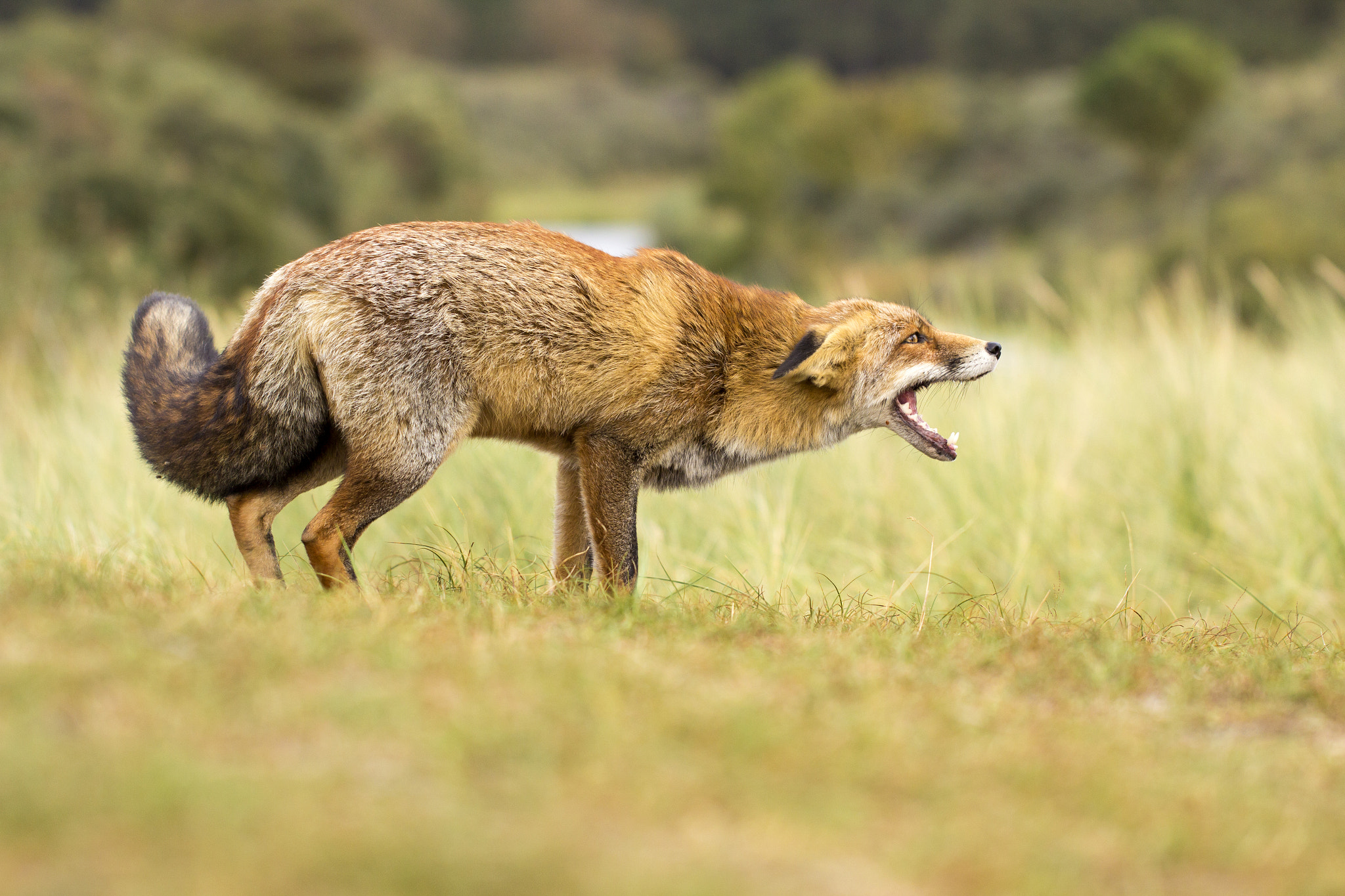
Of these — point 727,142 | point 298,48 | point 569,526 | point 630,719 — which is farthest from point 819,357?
point 727,142

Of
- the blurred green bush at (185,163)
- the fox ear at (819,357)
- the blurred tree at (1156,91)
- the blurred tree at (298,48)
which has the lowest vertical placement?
the fox ear at (819,357)

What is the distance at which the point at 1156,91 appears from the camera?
37.8m

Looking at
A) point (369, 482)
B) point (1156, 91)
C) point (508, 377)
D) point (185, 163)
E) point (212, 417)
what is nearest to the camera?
point (369, 482)

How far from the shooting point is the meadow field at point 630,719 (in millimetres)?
2629

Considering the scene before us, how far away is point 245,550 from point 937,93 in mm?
50097

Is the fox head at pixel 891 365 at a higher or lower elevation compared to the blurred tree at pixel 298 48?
lower

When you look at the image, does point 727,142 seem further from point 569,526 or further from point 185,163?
point 569,526

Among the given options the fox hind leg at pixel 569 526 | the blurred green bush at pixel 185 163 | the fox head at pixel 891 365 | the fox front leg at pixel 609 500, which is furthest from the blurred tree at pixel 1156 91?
the fox front leg at pixel 609 500

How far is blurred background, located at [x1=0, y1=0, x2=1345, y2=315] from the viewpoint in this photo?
2381cm

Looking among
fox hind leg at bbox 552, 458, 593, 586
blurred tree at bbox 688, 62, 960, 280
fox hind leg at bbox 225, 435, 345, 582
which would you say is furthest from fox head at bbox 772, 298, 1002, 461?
blurred tree at bbox 688, 62, 960, 280

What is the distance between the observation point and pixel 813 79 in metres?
51.9

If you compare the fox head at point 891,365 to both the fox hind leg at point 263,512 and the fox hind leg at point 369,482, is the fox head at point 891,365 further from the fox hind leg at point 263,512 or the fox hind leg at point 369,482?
the fox hind leg at point 263,512

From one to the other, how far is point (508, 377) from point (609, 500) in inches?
27.3

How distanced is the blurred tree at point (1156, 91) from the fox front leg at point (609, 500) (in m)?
36.7
